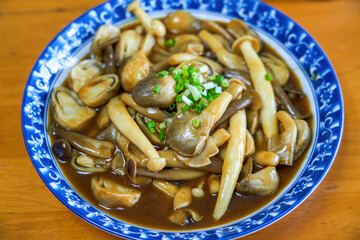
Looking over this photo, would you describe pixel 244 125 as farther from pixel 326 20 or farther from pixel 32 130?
pixel 326 20

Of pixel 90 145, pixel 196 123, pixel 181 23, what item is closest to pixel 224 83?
pixel 196 123

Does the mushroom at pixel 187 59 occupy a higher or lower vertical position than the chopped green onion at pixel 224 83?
higher

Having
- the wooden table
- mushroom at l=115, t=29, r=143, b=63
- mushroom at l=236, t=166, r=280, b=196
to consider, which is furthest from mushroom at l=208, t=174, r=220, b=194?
mushroom at l=115, t=29, r=143, b=63

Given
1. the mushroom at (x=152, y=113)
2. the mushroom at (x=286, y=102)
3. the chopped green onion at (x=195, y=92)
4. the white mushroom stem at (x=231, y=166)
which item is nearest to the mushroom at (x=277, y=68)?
the mushroom at (x=286, y=102)

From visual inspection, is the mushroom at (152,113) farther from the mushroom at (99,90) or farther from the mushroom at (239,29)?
the mushroom at (239,29)

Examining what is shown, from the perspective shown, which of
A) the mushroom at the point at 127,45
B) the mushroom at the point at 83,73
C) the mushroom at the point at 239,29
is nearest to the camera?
the mushroom at the point at 83,73

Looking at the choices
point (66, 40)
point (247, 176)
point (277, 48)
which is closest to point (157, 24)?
point (66, 40)
